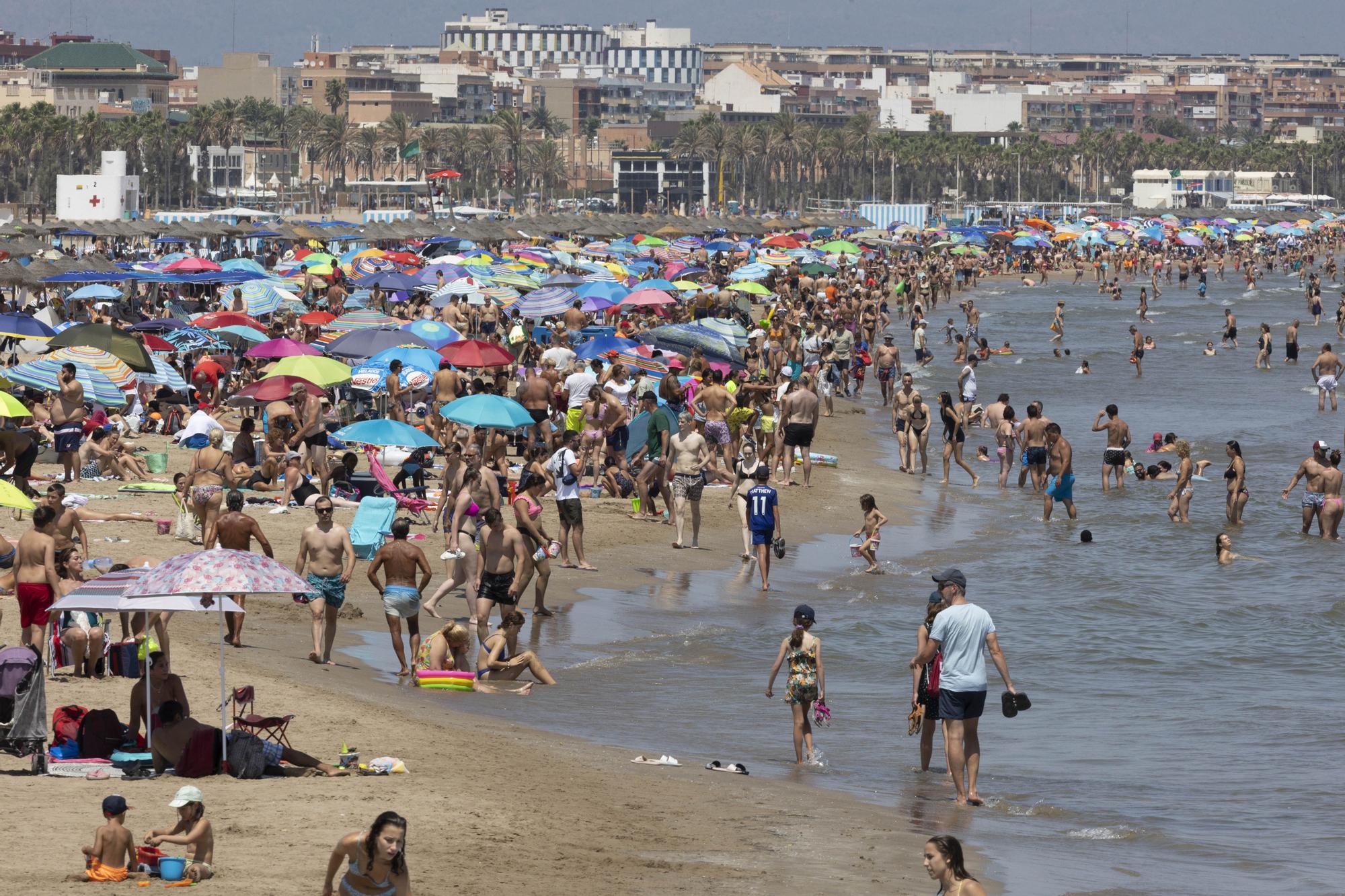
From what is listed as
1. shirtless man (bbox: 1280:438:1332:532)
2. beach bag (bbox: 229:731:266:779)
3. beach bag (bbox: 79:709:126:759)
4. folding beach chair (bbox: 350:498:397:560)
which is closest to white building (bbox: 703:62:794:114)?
shirtless man (bbox: 1280:438:1332:532)

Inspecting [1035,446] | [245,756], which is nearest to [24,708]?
[245,756]

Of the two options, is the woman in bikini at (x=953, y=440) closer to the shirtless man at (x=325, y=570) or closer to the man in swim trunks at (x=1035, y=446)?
the man in swim trunks at (x=1035, y=446)

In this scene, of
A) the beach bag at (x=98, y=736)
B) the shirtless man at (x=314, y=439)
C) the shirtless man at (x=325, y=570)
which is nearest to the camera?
the beach bag at (x=98, y=736)

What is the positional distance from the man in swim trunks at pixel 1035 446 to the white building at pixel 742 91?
16342 centimetres

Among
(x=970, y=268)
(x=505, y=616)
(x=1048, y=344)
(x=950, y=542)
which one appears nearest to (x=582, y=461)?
(x=950, y=542)

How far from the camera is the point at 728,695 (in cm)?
1145

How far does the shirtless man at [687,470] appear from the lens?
1534 cm

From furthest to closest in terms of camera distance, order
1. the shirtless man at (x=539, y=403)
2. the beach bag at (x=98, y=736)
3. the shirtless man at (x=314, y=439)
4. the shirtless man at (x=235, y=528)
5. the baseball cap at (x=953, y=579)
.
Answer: the shirtless man at (x=539, y=403), the shirtless man at (x=314, y=439), the shirtless man at (x=235, y=528), the baseball cap at (x=953, y=579), the beach bag at (x=98, y=736)

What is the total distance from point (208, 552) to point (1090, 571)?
34.2 ft

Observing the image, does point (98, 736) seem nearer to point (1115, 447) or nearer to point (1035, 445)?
point (1035, 445)

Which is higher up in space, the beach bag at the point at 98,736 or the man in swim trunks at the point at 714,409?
the man in swim trunks at the point at 714,409

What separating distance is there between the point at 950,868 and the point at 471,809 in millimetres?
2619

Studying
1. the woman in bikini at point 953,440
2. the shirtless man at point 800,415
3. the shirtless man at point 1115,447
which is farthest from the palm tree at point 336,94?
the shirtless man at point 800,415

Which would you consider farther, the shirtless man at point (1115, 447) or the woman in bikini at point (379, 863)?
Answer: the shirtless man at point (1115, 447)
